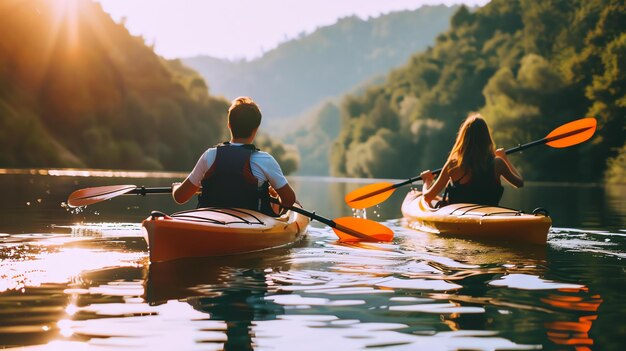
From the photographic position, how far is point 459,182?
9070mm

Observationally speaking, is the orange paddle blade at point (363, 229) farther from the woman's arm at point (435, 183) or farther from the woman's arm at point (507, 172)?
the woman's arm at point (507, 172)

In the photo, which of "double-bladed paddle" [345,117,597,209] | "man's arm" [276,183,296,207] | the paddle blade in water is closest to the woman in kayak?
"double-bladed paddle" [345,117,597,209]

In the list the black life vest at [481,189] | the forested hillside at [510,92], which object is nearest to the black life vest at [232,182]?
the black life vest at [481,189]

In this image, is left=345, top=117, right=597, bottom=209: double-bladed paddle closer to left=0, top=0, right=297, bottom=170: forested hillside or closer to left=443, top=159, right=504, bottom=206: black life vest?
left=443, top=159, right=504, bottom=206: black life vest

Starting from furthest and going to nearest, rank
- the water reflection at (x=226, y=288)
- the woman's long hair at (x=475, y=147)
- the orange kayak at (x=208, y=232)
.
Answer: the woman's long hair at (x=475, y=147)
the orange kayak at (x=208, y=232)
the water reflection at (x=226, y=288)

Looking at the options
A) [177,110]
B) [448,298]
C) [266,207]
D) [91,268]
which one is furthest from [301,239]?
[177,110]

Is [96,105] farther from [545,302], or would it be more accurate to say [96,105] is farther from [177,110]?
[545,302]

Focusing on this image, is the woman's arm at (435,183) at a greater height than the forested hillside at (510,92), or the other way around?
the forested hillside at (510,92)

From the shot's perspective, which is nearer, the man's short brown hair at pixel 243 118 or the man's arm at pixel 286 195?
the man's short brown hair at pixel 243 118

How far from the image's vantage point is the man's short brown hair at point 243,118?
670 centimetres

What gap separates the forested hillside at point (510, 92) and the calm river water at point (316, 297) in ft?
109

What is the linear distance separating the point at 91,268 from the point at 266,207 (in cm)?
195

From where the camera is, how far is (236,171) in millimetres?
6762

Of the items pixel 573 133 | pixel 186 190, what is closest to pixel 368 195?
pixel 573 133
